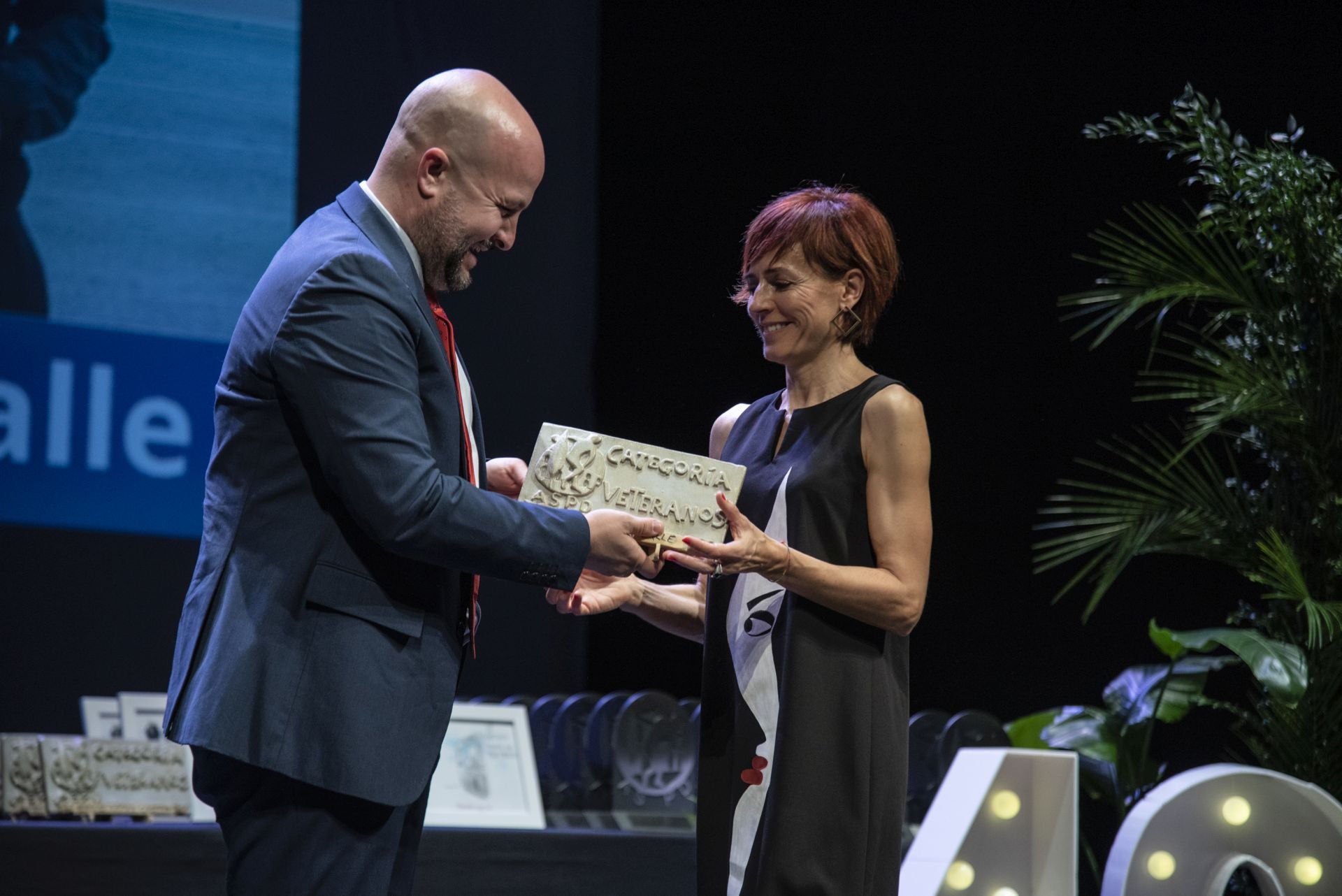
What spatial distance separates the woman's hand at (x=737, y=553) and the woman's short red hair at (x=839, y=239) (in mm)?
366

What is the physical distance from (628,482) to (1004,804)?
51.2 inches

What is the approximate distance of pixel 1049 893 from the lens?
2.69 meters

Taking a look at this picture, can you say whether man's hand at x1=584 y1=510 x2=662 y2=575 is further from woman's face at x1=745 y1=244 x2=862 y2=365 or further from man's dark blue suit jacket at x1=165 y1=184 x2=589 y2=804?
woman's face at x1=745 y1=244 x2=862 y2=365

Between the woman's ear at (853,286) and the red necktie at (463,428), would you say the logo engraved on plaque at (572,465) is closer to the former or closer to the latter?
the red necktie at (463,428)

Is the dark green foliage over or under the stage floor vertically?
over

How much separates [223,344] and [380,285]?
3149 millimetres

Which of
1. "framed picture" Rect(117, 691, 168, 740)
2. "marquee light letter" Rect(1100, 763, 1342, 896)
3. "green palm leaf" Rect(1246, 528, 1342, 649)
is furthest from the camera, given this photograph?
"framed picture" Rect(117, 691, 168, 740)

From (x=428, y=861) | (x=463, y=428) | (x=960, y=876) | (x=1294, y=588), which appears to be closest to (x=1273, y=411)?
(x=1294, y=588)

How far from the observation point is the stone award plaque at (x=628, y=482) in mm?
1766

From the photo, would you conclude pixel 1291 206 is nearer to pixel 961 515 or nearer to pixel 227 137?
pixel 961 515

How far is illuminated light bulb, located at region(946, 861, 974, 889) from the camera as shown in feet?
8.57

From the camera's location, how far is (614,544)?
1647 millimetres

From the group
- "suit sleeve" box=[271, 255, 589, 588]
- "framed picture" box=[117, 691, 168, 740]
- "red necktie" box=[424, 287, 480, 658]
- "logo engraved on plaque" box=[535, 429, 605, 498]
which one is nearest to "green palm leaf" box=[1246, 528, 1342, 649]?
"logo engraved on plaque" box=[535, 429, 605, 498]

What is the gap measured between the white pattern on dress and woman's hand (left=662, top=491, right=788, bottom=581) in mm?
124
